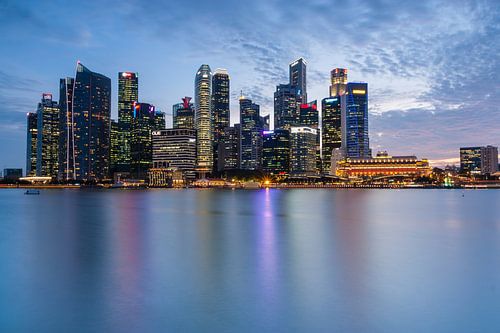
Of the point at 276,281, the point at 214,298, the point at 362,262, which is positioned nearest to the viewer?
the point at 214,298

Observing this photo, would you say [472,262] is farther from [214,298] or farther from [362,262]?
[214,298]

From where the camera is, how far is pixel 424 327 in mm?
12500

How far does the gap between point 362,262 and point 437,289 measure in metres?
5.59

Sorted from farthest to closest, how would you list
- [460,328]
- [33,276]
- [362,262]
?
[362,262]
[33,276]
[460,328]

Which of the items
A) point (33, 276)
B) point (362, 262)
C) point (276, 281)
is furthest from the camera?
point (362, 262)

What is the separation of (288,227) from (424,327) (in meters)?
27.8

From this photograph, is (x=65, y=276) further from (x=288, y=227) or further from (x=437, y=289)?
(x=288, y=227)

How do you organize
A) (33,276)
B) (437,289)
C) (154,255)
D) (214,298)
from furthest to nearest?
(154,255), (33,276), (437,289), (214,298)

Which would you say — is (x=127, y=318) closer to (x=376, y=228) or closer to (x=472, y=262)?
(x=472, y=262)

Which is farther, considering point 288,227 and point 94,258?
point 288,227

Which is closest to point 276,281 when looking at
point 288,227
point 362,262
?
point 362,262

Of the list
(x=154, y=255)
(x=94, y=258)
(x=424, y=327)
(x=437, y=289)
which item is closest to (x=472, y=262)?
(x=437, y=289)

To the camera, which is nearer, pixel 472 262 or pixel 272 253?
pixel 472 262

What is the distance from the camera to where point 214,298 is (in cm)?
1553
